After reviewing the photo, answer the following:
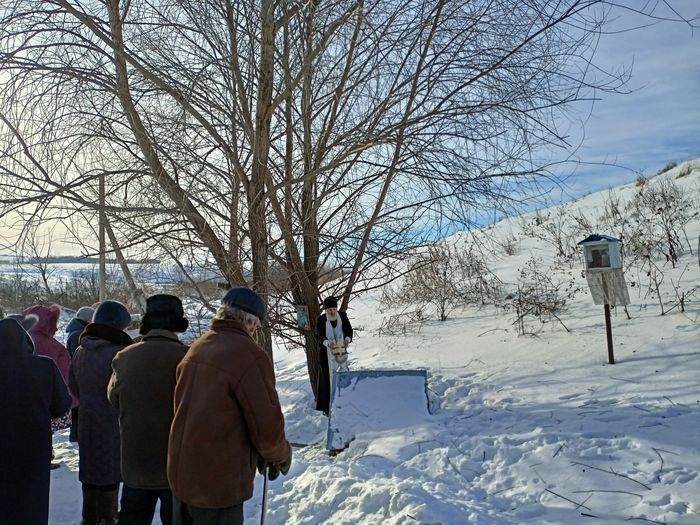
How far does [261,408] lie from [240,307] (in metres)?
0.55

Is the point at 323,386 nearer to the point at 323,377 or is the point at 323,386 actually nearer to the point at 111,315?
the point at 323,377

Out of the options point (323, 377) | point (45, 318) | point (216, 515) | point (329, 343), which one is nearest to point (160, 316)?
point (216, 515)

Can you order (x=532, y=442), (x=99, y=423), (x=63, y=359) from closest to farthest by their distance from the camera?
(x=99, y=423)
(x=532, y=442)
(x=63, y=359)

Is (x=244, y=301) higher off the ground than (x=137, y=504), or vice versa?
(x=244, y=301)

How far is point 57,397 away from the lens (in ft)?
11.2

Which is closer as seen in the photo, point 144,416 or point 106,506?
point 144,416

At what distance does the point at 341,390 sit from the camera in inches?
255

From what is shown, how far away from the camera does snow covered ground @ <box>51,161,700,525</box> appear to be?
12.8ft

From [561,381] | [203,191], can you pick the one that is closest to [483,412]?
[561,381]

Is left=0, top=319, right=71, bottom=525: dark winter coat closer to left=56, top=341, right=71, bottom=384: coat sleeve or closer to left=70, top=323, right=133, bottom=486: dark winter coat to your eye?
left=70, top=323, right=133, bottom=486: dark winter coat

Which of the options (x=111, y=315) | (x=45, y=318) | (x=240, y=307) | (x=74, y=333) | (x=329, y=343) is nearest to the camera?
(x=240, y=307)

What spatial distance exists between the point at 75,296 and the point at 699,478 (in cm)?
2014

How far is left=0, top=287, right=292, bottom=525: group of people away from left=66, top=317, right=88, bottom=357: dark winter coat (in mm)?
2269

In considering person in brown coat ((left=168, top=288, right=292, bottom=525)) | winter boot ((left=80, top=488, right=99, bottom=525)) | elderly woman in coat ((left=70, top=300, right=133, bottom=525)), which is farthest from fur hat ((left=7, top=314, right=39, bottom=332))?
person in brown coat ((left=168, top=288, right=292, bottom=525))
